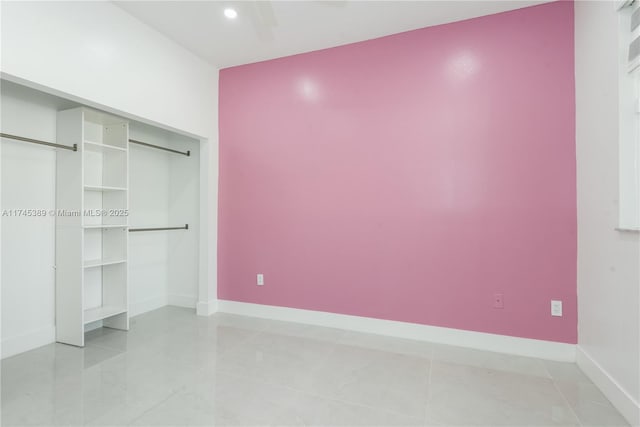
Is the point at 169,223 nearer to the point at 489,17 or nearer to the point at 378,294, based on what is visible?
the point at 378,294

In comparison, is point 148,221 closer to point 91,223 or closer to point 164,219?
point 164,219

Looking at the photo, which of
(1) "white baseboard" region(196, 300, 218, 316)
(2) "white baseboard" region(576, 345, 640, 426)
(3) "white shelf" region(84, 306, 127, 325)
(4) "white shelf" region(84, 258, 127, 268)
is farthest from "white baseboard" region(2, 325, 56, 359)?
(2) "white baseboard" region(576, 345, 640, 426)

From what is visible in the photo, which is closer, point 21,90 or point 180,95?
point 21,90

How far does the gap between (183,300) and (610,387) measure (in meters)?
3.91

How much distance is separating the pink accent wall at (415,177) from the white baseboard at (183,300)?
460 mm

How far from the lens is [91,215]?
3.01 m

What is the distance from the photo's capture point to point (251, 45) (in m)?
3.09

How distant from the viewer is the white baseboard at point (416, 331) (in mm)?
2430

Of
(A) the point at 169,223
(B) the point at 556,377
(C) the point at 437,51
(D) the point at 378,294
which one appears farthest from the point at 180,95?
(B) the point at 556,377

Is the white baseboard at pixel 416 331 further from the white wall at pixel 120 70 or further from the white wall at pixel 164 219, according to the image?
the white wall at pixel 164 219

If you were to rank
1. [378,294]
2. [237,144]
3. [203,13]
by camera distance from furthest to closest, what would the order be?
[237,144] → [378,294] → [203,13]

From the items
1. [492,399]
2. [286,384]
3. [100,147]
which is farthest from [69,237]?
[492,399]

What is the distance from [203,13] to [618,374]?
3.84 metres

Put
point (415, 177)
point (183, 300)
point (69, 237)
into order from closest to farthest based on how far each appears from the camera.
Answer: point (69, 237)
point (415, 177)
point (183, 300)
